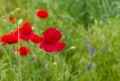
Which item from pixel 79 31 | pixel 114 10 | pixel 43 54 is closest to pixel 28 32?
pixel 43 54

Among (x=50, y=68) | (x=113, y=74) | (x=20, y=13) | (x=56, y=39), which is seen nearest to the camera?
(x=56, y=39)

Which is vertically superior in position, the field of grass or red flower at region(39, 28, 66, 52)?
red flower at region(39, 28, 66, 52)

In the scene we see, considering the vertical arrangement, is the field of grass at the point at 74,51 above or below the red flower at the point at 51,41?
below

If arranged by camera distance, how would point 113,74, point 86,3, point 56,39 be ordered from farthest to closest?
1. point 86,3
2. point 113,74
3. point 56,39

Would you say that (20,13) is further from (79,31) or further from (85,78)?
(85,78)

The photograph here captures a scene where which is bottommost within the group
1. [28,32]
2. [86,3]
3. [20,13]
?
[20,13]

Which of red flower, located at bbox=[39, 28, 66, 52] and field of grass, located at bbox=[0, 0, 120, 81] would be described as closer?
red flower, located at bbox=[39, 28, 66, 52]

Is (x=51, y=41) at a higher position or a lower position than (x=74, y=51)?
higher

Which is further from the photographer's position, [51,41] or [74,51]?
[74,51]
